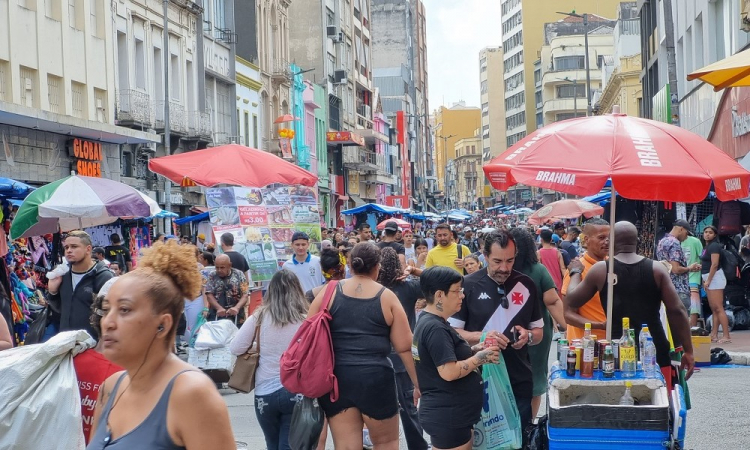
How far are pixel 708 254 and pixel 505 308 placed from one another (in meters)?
10.2

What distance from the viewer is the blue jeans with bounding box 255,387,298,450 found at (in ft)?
24.7

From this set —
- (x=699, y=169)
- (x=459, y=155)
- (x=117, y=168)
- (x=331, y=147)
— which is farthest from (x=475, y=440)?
(x=459, y=155)

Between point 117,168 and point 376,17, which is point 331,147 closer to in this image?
point 117,168

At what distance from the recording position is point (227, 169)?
12.9m

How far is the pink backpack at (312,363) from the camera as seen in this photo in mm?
6660

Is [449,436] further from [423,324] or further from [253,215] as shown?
[253,215]

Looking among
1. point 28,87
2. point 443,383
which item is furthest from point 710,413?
point 28,87

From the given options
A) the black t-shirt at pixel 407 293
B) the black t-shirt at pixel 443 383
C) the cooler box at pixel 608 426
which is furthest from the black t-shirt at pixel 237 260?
the cooler box at pixel 608 426

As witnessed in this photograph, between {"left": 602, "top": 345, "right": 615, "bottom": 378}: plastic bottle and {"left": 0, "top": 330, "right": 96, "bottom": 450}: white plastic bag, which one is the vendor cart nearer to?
{"left": 602, "top": 345, "right": 615, "bottom": 378}: plastic bottle

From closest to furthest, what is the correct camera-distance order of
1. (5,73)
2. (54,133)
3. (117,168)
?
(5,73) < (54,133) < (117,168)

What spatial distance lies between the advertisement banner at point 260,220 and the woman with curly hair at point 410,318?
189 inches

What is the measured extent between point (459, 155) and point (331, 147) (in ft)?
420

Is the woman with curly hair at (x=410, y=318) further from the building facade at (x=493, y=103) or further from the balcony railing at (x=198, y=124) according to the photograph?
the building facade at (x=493, y=103)

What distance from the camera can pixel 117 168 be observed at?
30.1m
